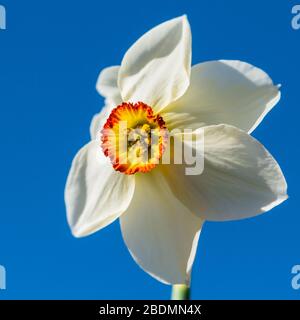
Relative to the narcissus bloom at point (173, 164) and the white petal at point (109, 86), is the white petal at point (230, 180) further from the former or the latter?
the white petal at point (109, 86)

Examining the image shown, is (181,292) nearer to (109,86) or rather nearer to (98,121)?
(98,121)

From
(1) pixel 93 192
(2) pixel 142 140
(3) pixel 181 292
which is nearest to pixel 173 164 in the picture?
(2) pixel 142 140

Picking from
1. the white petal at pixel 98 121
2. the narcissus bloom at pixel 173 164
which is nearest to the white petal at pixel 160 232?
the narcissus bloom at pixel 173 164

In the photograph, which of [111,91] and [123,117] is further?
[111,91]

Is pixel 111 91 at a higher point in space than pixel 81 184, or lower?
higher

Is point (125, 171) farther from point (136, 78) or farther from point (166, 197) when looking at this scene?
point (136, 78)
